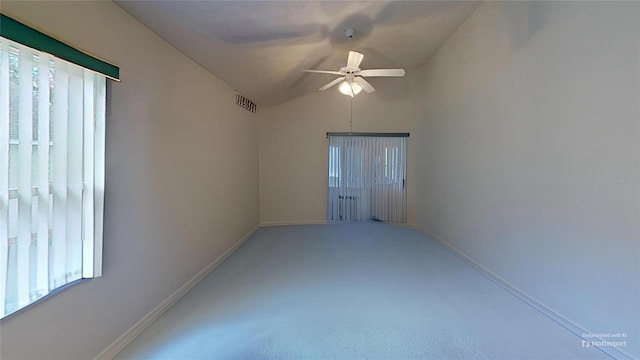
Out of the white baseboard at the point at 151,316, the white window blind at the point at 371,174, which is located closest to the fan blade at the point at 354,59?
the white window blind at the point at 371,174

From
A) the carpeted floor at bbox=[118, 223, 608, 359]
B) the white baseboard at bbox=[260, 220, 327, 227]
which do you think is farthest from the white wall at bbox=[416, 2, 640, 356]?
the white baseboard at bbox=[260, 220, 327, 227]

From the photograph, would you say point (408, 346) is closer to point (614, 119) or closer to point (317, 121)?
point (614, 119)

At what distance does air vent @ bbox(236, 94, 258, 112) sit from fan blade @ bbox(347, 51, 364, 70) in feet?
6.03

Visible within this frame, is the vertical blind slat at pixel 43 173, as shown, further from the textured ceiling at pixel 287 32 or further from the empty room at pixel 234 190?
the textured ceiling at pixel 287 32

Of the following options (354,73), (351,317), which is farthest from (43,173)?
(354,73)

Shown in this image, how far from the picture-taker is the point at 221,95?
3402 millimetres

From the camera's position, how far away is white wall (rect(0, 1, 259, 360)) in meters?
1.37

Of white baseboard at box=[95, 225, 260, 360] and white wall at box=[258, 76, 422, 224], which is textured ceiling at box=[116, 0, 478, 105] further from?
white baseboard at box=[95, 225, 260, 360]

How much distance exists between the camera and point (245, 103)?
4391 millimetres

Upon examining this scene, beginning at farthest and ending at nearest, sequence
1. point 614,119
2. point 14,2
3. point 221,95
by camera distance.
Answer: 1. point 221,95
2. point 614,119
3. point 14,2

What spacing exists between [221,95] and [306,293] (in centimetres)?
250

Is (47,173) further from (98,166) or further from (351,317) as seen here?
(351,317)

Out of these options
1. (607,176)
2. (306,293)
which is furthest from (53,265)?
(607,176)

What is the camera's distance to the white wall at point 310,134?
5398 mm
